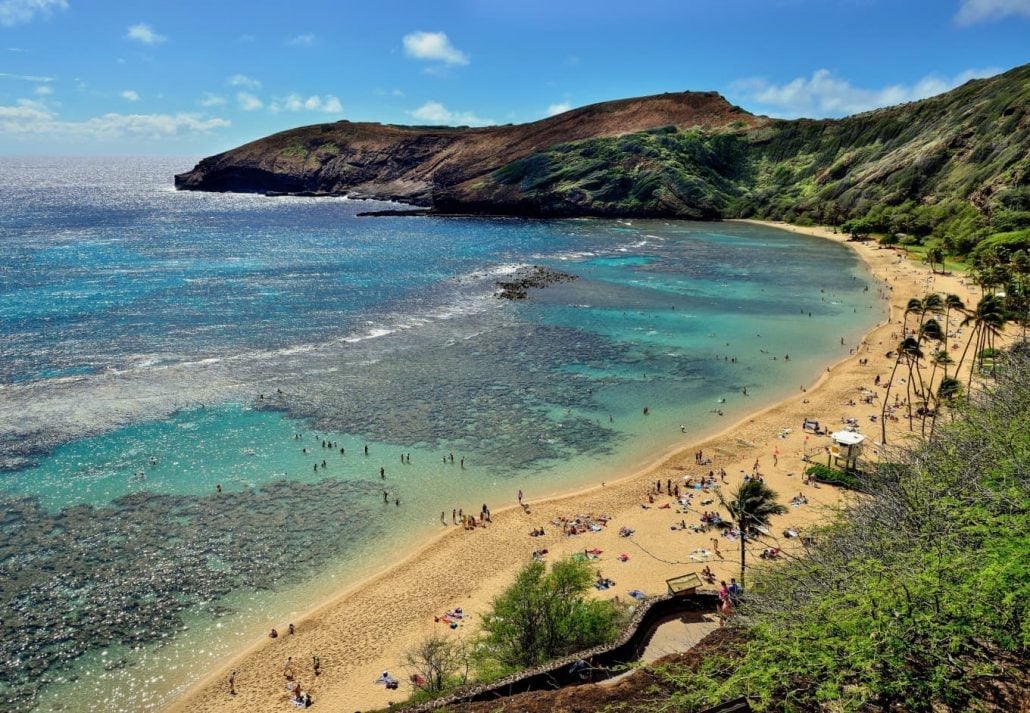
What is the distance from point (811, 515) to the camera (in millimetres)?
33281

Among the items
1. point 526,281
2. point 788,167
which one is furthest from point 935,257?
point 788,167

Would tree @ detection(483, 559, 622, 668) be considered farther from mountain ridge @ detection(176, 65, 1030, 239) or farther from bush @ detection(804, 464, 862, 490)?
mountain ridge @ detection(176, 65, 1030, 239)

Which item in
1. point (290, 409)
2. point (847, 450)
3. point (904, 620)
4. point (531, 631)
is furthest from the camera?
point (290, 409)

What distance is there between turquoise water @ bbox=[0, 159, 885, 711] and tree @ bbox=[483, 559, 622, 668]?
1158 centimetres

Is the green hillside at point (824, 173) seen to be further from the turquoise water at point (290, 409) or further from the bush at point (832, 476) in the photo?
the bush at point (832, 476)

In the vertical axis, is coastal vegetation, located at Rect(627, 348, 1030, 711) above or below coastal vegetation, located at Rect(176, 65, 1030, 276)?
below

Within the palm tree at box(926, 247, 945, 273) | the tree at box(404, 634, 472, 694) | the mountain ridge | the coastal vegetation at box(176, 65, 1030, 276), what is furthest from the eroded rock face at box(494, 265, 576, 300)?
the tree at box(404, 634, 472, 694)

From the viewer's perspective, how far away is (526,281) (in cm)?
9162

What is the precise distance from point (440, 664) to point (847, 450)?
27529 millimetres

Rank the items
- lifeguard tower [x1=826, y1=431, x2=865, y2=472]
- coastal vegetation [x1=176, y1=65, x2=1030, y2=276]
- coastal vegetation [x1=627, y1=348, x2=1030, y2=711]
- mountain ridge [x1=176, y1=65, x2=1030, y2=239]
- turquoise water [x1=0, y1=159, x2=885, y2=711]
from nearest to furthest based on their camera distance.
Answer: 1. coastal vegetation [x1=627, y1=348, x2=1030, y2=711]
2. turquoise water [x1=0, y1=159, x2=885, y2=711]
3. lifeguard tower [x1=826, y1=431, x2=865, y2=472]
4. coastal vegetation [x1=176, y1=65, x2=1030, y2=276]
5. mountain ridge [x1=176, y1=65, x2=1030, y2=239]

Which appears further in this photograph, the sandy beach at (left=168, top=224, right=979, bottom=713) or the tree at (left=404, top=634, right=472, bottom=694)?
the sandy beach at (left=168, top=224, right=979, bottom=713)

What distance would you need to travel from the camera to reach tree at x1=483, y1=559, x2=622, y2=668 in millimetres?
20703

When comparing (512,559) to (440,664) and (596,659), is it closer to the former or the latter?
(440,664)

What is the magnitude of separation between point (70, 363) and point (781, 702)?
2487 inches
